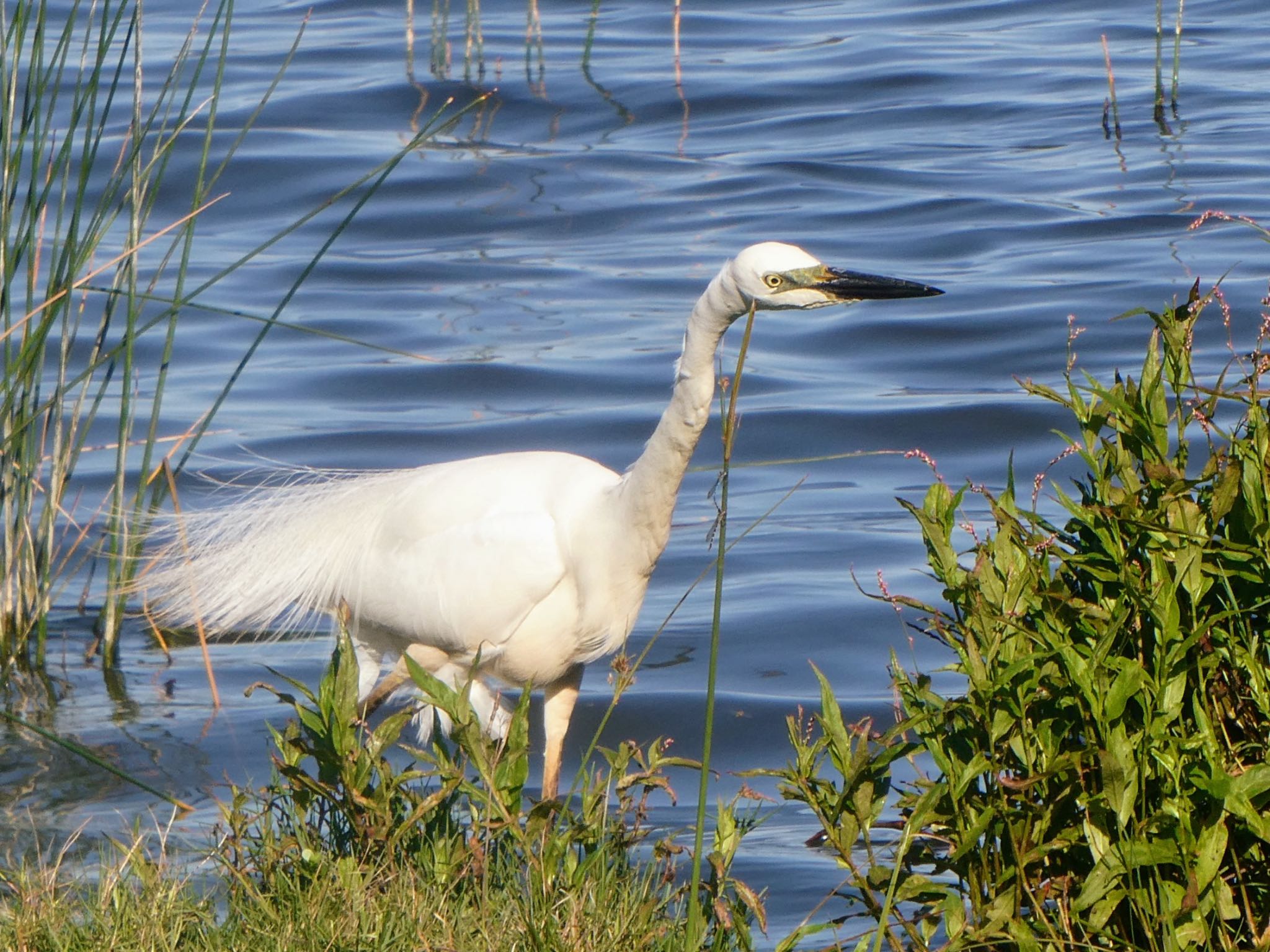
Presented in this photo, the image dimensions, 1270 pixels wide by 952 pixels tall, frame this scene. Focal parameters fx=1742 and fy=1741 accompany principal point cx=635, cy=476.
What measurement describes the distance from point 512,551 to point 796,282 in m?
1.08

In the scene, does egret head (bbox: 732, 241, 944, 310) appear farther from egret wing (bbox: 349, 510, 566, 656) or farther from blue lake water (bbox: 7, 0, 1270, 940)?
blue lake water (bbox: 7, 0, 1270, 940)

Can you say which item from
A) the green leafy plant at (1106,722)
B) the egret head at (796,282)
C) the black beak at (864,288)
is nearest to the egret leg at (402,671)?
the egret head at (796,282)

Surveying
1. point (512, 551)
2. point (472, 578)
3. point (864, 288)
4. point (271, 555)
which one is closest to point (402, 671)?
point (472, 578)

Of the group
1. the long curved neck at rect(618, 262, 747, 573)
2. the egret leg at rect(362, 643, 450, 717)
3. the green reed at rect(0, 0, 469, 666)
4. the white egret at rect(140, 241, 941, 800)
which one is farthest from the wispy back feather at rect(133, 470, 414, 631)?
the long curved neck at rect(618, 262, 747, 573)

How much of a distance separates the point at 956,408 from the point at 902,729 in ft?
19.4

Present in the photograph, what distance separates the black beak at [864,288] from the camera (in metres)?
4.17

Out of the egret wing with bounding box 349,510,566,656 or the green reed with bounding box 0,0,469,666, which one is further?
the egret wing with bounding box 349,510,566,656

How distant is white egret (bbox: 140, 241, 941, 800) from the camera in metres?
4.25

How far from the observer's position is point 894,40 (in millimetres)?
15984

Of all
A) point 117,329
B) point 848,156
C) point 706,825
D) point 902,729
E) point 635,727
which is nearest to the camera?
point 902,729

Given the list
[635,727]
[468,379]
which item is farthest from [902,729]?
[468,379]

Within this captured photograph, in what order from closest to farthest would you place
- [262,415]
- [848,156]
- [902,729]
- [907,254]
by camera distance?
1. [902,729]
2. [262,415]
3. [907,254]
4. [848,156]

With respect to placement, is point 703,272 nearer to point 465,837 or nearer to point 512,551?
point 512,551

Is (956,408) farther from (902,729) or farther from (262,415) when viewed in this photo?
(902,729)
